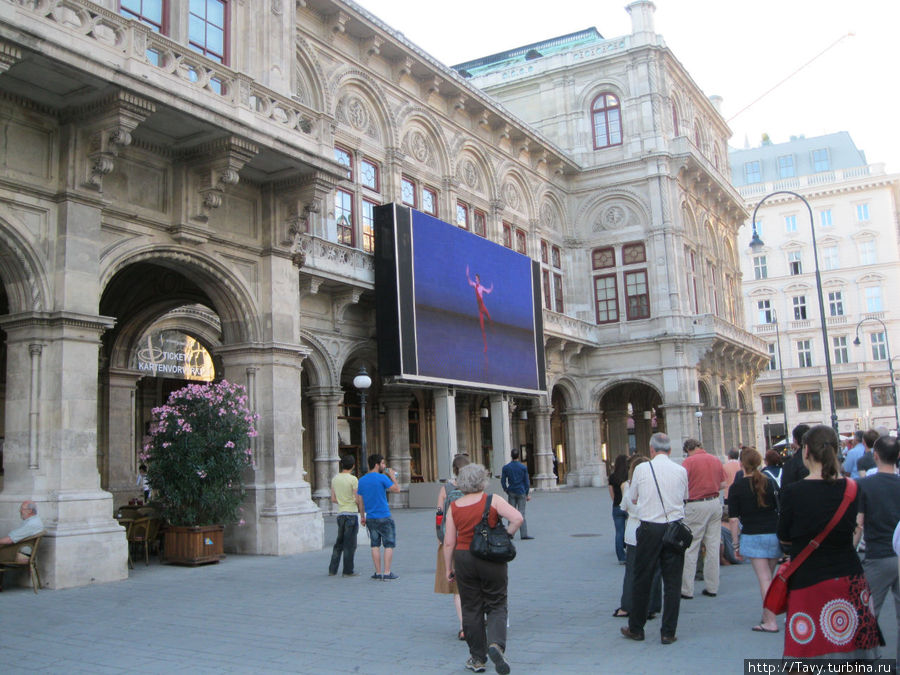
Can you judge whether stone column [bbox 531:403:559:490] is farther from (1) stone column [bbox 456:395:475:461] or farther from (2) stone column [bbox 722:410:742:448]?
(2) stone column [bbox 722:410:742:448]

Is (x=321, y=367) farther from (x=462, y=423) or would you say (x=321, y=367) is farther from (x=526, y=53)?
(x=526, y=53)

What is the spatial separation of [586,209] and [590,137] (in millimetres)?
3167

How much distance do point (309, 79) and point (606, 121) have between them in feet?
57.9

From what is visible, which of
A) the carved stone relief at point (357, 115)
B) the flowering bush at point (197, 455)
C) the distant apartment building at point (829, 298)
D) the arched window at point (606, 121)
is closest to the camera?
the flowering bush at point (197, 455)

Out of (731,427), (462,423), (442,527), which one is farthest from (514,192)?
(442,527)

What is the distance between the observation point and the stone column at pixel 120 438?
1684 centimetres

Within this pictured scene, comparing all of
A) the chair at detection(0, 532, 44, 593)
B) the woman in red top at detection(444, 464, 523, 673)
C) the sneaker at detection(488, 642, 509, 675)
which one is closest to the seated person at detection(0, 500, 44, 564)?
the chair at detection(0, 532, 44, 593)

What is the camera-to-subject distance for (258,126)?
43.8 ft

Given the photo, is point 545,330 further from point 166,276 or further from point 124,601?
point 124,601

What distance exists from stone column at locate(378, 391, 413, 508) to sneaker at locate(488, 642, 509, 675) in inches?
755

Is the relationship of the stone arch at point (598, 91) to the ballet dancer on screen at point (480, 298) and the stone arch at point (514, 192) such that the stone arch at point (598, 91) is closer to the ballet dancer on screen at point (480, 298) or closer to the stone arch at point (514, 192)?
the stone arch at point (514, 192)

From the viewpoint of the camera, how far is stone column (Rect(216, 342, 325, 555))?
14.0 meters

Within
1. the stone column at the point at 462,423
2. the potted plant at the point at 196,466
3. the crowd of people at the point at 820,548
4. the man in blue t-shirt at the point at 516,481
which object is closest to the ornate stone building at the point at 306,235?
the stone column at the point at 462,423

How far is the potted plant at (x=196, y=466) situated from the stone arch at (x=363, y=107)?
12245mm
